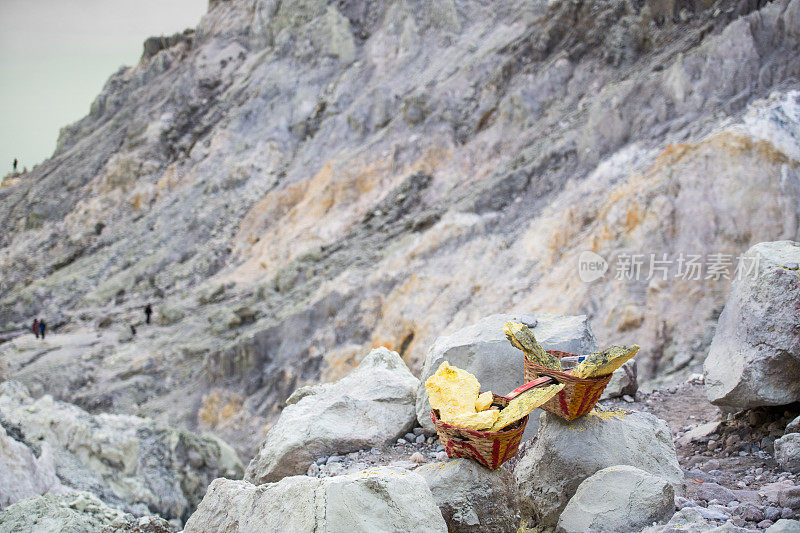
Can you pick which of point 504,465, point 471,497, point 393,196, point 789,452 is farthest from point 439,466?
point 393,196

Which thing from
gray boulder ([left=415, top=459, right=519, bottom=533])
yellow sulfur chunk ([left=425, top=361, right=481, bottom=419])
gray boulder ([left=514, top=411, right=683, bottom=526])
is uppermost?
yellow sulfur chunk ([left=425, top=361, right=481, bottom=419])

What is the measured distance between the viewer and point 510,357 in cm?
447

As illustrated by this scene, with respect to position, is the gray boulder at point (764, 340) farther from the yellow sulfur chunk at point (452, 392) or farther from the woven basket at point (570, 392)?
the yellow sulfur chunk at point (452, 392)

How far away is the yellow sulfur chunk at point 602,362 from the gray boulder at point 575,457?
40 centimetres

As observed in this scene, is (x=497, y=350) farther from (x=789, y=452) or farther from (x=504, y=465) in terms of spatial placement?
(x=789, y=452)

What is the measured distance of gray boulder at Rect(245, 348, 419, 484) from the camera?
15.3 feet

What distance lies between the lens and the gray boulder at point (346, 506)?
2732mm

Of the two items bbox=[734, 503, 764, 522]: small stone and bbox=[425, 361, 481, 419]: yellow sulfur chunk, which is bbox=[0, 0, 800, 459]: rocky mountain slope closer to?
bbox=[734, 503, 764, 522]: small stone

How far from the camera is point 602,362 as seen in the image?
3.44 m

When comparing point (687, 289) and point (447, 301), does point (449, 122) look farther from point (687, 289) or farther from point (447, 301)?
point (687, 289)

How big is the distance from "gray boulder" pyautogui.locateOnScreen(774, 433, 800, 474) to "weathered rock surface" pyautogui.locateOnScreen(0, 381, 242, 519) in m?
7.29

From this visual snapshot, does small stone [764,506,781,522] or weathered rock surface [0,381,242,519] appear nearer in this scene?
small stone [764,506,781,522]

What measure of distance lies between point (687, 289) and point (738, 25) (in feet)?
17.8

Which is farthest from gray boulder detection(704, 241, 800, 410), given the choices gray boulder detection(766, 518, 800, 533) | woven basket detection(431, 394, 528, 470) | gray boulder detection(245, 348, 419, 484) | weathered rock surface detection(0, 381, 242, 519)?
weathered rock surface detection(0, 381, 242, 519)
